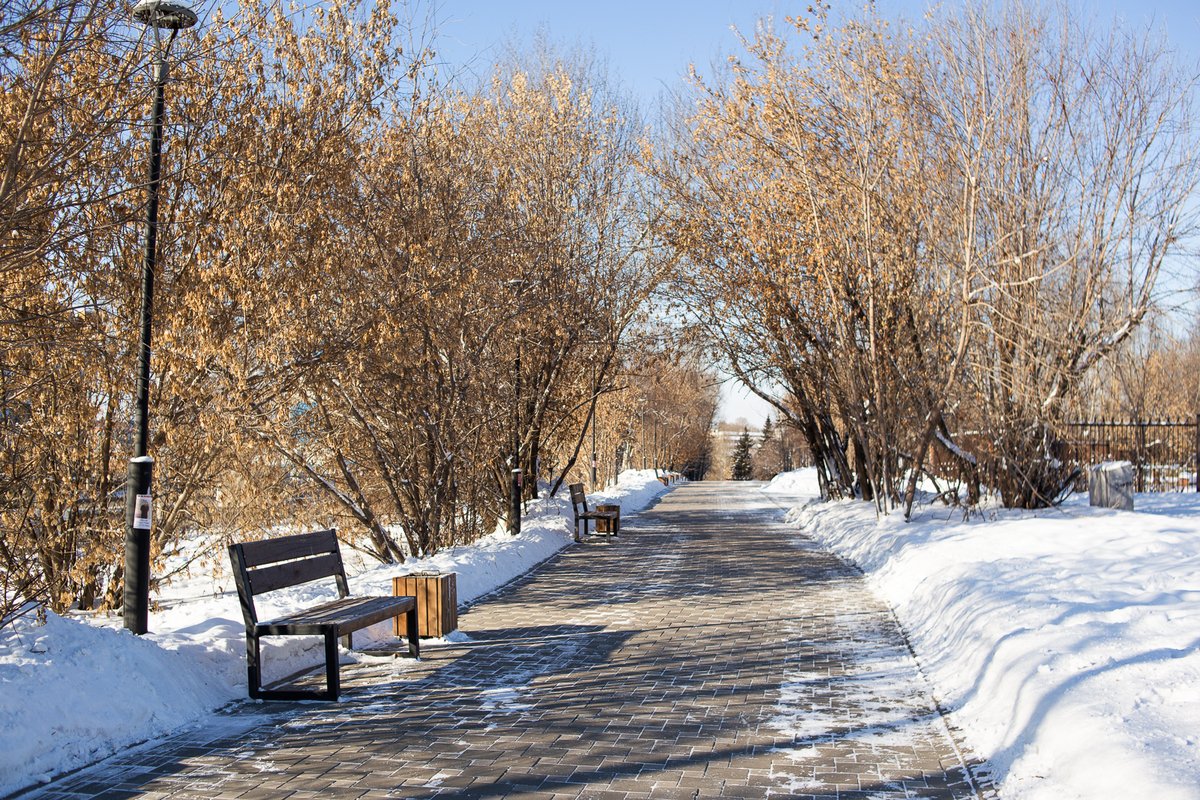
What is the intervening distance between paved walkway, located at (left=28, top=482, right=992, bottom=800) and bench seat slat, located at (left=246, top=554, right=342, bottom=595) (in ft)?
2.77

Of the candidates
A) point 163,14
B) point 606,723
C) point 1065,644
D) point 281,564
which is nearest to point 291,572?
point 281,564

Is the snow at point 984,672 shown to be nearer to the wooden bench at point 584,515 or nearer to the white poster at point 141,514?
the white poster at point 141,514

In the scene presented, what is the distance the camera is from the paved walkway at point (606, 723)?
17.6 ft

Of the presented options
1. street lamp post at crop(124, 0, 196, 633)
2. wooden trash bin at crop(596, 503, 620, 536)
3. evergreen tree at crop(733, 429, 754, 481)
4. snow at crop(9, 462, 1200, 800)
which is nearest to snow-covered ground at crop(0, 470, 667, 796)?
snow at crop(9, 462, 1200, 800)

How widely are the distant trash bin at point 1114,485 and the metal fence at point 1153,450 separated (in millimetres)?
1434

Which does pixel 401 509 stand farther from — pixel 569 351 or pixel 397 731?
pixel 397 731

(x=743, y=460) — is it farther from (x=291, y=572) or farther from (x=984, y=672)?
(x=984, y=672)

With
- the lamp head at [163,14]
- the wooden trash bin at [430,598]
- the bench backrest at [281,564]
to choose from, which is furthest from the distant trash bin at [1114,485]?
the lamp head at [163,14]

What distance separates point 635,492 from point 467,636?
31.2 metres

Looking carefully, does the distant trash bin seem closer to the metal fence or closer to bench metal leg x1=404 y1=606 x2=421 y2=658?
the metal fence

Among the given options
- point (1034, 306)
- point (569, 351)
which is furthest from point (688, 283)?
point (1034, 306)

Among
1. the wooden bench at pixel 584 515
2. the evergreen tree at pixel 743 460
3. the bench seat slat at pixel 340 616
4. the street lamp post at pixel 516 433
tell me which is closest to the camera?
the bench seat slat at pixel 340 616

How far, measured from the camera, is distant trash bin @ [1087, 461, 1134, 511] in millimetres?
17719

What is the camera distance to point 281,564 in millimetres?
8312
